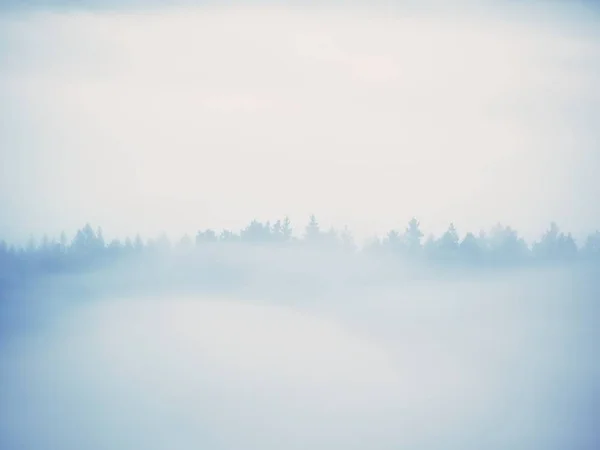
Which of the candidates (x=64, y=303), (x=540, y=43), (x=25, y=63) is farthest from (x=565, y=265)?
(x=25, y=63)

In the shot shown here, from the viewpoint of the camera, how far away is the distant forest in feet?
13.7

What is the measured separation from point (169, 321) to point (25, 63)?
1761mm

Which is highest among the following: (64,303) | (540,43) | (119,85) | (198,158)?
(540,43)

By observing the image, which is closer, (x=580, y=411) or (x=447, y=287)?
(x=580, y=411)

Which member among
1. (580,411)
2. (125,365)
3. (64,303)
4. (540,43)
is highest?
(540,43)

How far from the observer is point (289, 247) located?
13.9ft

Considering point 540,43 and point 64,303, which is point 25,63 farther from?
point 540,43

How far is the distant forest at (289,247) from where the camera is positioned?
4.17 meters

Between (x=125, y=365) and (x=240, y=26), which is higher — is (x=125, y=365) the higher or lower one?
the lower one

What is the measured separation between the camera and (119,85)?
4203 millimetres

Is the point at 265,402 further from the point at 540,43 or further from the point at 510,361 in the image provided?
the point at 540,43

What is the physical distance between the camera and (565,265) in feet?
13.9

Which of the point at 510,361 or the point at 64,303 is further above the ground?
the point at 64,303

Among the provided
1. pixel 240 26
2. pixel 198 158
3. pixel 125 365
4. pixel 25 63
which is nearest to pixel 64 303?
pixel 125 365
